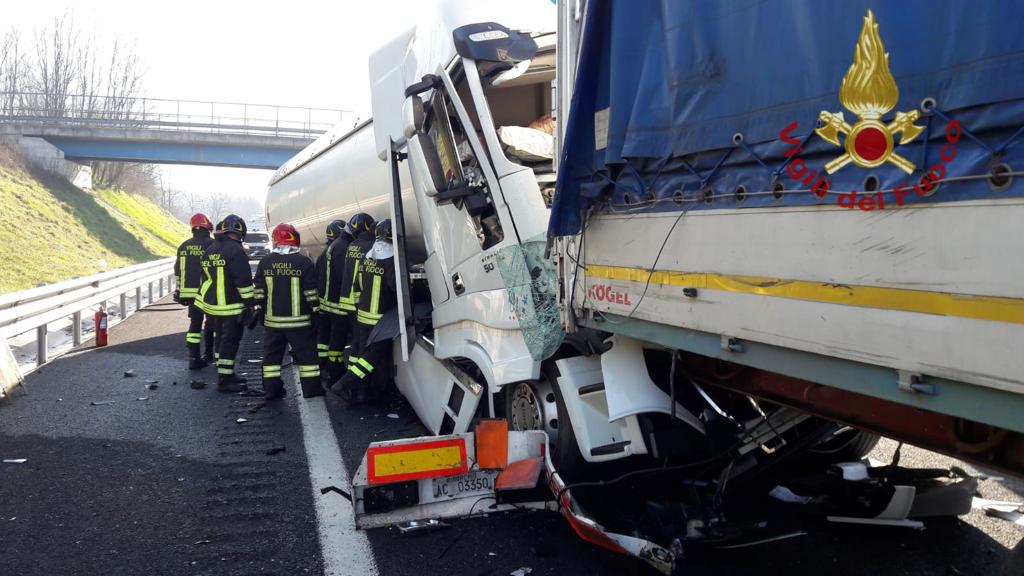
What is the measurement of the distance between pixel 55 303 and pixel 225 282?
2351 millimetres

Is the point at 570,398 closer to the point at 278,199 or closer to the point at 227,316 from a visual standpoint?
the point at 227,316

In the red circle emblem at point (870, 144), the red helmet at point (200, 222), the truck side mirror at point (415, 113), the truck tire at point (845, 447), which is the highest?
the truck side mirror at point (415, 113)

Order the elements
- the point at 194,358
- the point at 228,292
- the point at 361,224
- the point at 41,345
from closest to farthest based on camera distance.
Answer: the point at 361,224 → the point at 228,292 → the point at 41,345 → the point at 194,358

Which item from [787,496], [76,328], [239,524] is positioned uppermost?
[76,328]

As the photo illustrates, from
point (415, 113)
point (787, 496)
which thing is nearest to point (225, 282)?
point (415, 113)

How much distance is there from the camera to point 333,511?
4219 mm

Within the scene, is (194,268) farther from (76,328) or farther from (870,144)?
(870,144)

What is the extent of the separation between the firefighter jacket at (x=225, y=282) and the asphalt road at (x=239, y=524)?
1.68 m

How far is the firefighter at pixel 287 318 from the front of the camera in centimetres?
714

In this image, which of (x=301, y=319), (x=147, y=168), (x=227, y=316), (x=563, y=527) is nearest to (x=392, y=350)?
(x=301, y=319)

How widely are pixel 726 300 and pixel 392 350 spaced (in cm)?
480

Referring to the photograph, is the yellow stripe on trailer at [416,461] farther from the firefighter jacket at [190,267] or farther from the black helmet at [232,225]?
the firefighter jacket at [190,267]

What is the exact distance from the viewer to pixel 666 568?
3.07m

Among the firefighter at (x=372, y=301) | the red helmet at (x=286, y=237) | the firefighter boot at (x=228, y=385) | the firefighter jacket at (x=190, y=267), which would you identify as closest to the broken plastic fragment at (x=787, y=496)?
the firefighter at (x=372, y=301)
